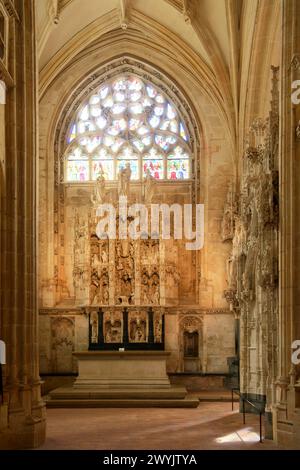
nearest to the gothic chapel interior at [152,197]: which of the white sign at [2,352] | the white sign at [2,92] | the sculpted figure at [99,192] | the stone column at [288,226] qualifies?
the sculpted figure at [99,192]

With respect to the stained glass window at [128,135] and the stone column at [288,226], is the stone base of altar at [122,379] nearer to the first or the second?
the stained glass window at [128,135]

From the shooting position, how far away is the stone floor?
1323 cm

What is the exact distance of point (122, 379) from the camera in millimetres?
21344

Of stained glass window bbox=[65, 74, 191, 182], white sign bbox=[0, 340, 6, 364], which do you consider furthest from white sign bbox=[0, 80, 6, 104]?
stained glass window bbox=[65, 74, 191, 182]

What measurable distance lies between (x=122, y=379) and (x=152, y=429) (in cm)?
605

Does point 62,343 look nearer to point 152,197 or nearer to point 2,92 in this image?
point 152,197

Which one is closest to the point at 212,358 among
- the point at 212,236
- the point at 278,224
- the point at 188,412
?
the point at 212,236

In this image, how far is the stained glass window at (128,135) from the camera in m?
25.4

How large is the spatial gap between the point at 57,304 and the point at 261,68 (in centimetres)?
924

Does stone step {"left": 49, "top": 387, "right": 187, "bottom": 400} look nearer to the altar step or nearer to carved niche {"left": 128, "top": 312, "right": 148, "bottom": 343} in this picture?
the altar step

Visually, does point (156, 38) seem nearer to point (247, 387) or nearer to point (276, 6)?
point (276, 6)

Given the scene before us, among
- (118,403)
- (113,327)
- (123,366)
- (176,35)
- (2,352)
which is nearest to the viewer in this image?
(2,352)

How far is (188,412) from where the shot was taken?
18.6 meters

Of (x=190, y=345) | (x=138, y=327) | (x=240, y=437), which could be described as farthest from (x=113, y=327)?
(x=240, y=437)
